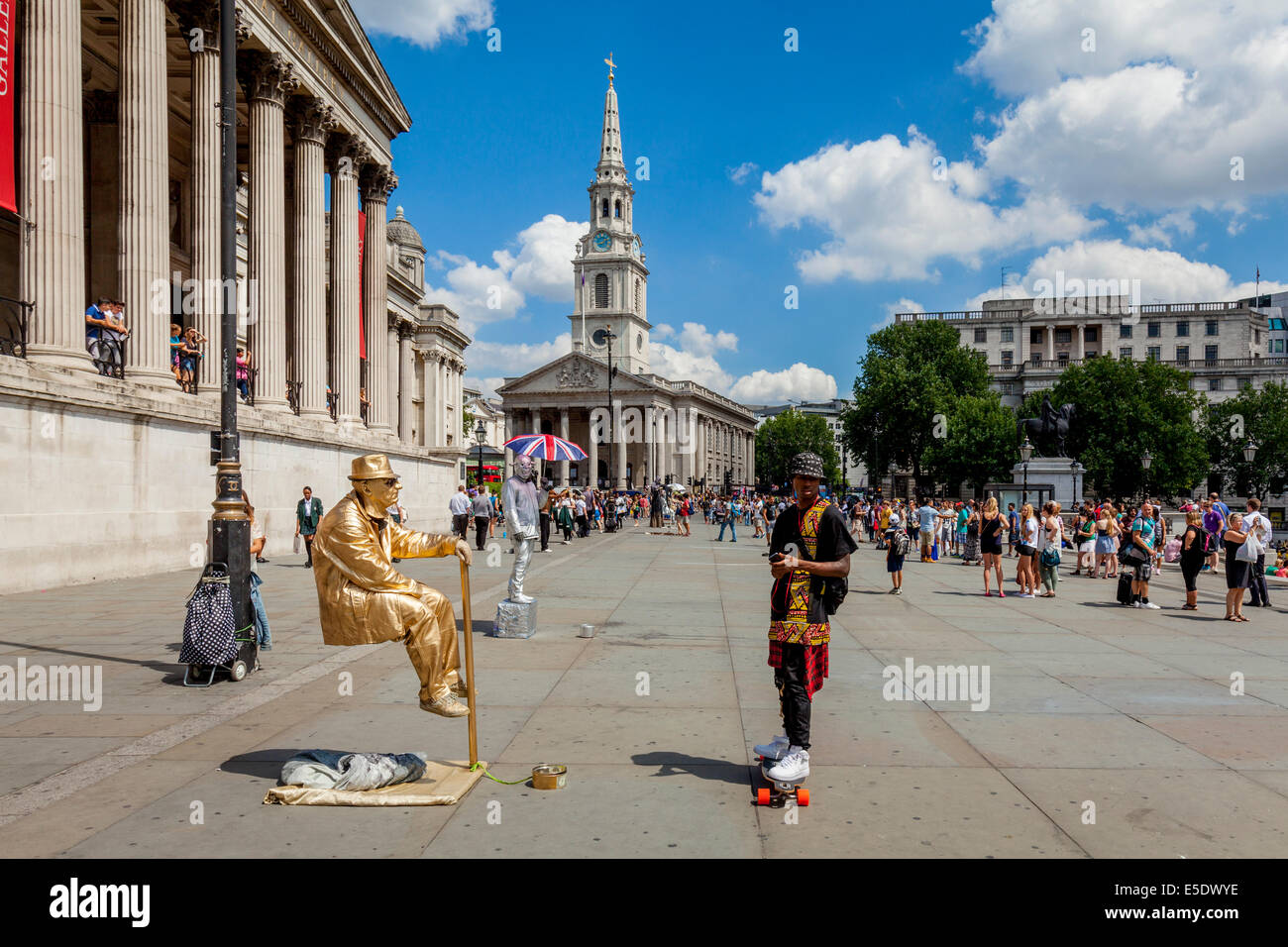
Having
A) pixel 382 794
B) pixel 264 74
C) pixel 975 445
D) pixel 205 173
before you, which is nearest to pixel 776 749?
pixel 382 794

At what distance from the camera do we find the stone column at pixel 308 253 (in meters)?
24.6

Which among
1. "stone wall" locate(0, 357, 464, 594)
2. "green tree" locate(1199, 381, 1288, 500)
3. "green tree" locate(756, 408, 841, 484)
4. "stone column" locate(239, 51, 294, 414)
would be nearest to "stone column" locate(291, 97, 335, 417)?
"stone column" locate(239, 51, 294, 414)

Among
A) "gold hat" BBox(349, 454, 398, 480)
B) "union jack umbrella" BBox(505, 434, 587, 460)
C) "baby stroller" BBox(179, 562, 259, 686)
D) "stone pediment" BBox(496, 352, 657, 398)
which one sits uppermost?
"stone pediment" BBox(496, 352, 657, 398)

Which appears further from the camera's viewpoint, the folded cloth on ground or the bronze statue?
the bronze statue

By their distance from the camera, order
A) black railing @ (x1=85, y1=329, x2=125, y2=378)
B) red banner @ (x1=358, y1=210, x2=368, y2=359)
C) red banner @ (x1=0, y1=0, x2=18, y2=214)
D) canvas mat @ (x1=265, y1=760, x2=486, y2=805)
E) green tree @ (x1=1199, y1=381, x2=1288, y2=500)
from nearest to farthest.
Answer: canvas mat @ (x1=265, y1=760, x2=486, y2=805)
red banner @ (x1=0, y1=0, x2=18, y2=214)
black railing @ (x1=85, y1=329, x2=125, y2=378)
red banner @ (x1=358, y1=210, x2=368, y2=359)
green tree @ (x1=1199, y1=381, x2=1288, y2=500)

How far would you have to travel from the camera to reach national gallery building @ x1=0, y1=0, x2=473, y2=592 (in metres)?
14.8

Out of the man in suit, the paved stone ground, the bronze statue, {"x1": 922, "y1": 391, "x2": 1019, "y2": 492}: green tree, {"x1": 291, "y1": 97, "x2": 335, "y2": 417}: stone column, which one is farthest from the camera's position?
{"x1": 922, "y1": 391, "x2": 1019, "y2": 492}: green tree

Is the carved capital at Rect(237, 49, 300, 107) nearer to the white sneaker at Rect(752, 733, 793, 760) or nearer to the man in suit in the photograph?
the man in suit

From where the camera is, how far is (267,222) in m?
22.5

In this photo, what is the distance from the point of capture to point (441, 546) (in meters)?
5.28

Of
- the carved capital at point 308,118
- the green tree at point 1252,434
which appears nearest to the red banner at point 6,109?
the carved capital at point 308,118

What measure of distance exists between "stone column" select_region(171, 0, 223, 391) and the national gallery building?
0.04 m
